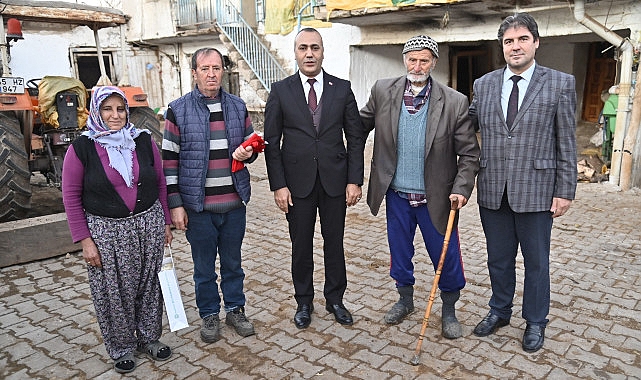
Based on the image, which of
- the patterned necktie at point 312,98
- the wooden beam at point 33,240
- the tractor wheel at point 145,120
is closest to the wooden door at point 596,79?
the tractor wheel at point 145,120

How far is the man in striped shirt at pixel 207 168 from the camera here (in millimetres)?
3143

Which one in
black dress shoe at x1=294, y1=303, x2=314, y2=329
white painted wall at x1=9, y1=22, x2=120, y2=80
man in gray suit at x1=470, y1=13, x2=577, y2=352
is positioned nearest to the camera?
man in gray suit at x1=470, y1=13, x2=577, y2=352

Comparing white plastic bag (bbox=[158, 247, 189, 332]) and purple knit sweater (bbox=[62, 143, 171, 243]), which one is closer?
purple knit sweater (bbox=[62, 143, 171, 243])

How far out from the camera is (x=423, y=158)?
3.22 metres

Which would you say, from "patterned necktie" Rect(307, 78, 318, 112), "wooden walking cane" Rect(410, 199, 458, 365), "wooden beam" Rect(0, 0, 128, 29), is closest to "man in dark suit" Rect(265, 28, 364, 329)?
"patterned necktie" Rect(307, 78, 318, 112)

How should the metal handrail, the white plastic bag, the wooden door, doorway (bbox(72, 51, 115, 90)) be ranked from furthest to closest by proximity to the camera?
1. doorway (bbox(72, 51, 115, 90))
2. the metal handrail
3. the wooden door
4. the white plastic bag

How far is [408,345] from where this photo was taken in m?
3.29

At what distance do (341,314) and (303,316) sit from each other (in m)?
0.27

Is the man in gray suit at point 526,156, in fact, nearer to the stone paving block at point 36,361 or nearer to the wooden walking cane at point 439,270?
the wooden walking cane at point 439,270

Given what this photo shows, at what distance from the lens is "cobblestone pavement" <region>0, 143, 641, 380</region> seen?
3.05 m

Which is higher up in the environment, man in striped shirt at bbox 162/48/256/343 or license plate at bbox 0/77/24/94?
license plate at bbox 0/77/24/94

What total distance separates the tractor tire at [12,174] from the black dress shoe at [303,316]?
350 centimetres

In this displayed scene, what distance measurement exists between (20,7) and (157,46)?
11873 mm

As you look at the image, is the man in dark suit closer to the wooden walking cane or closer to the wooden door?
the wooden walking cane
